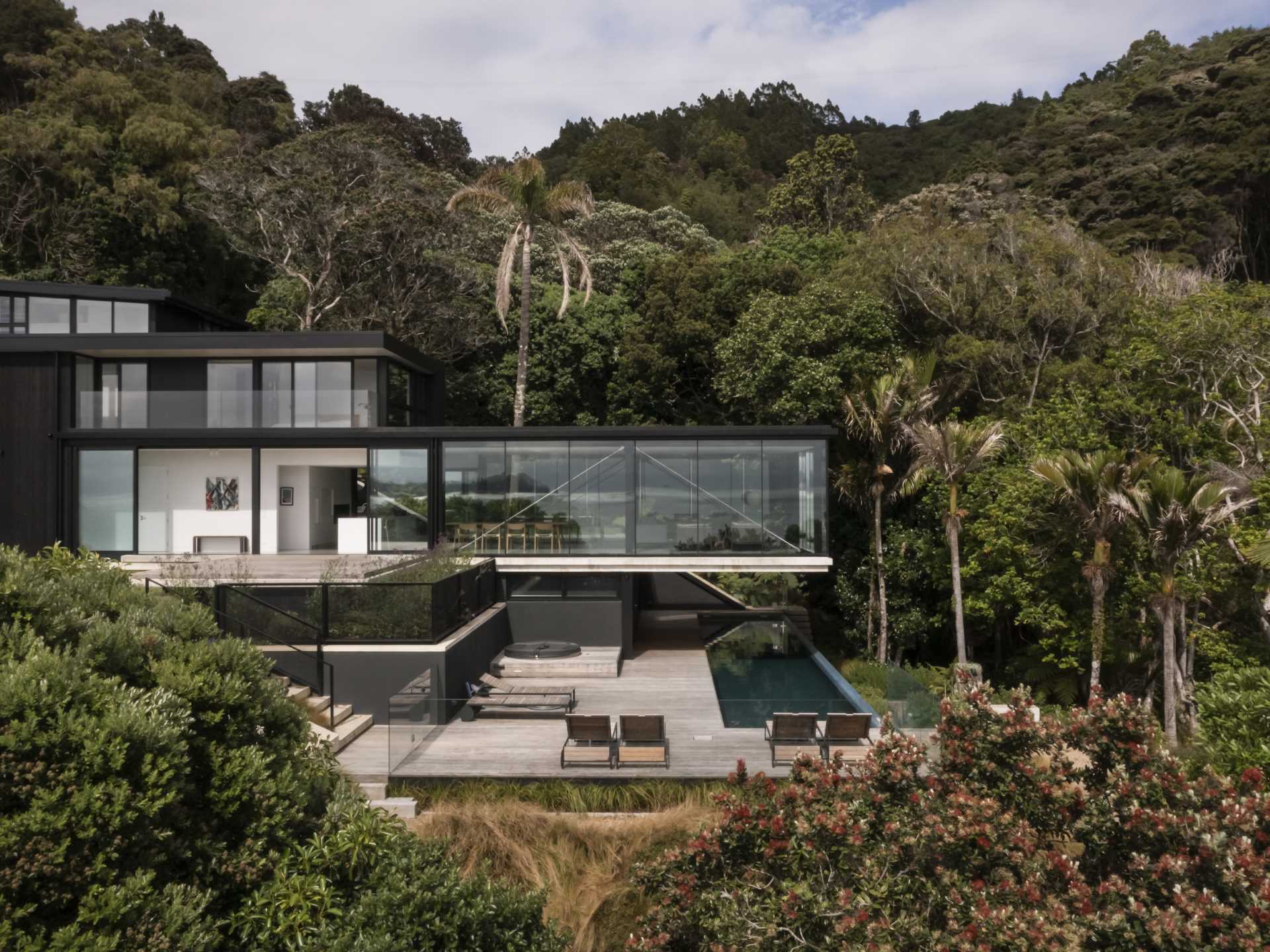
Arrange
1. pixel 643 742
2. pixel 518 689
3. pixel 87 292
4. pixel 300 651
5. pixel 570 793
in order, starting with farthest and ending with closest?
pixel 87 292 < pixel 518 689 < pixel 300 651 < pixel 643 742 < pixel 570 793

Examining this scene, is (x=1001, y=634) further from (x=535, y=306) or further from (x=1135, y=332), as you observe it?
(x=535, y=306)

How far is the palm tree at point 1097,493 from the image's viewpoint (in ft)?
49.3

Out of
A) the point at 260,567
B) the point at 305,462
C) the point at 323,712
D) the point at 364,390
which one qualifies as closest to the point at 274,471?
the point at 305,462

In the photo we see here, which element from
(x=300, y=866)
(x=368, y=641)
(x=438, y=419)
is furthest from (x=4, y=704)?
(x=438, y=419)

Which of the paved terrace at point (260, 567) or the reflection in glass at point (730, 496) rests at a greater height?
the reflection in glass at point (730, 496)

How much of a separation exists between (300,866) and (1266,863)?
5215mm

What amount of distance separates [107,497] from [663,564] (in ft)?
39.2

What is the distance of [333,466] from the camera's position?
21547mm

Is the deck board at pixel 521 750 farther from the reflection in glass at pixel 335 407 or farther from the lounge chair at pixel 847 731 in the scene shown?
the reflection in glass at pixel 335 407

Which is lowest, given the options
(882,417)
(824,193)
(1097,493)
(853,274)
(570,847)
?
(570,847)

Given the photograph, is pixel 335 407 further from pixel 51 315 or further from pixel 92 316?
pixel 51 315

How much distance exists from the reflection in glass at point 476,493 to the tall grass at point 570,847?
865cm

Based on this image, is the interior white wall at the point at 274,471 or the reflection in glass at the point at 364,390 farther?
the interior white wall at the point at 274,471

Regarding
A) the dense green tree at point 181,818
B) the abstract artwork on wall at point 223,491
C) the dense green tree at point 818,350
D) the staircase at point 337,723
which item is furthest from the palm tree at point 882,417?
the dense green tree at point 181,818
